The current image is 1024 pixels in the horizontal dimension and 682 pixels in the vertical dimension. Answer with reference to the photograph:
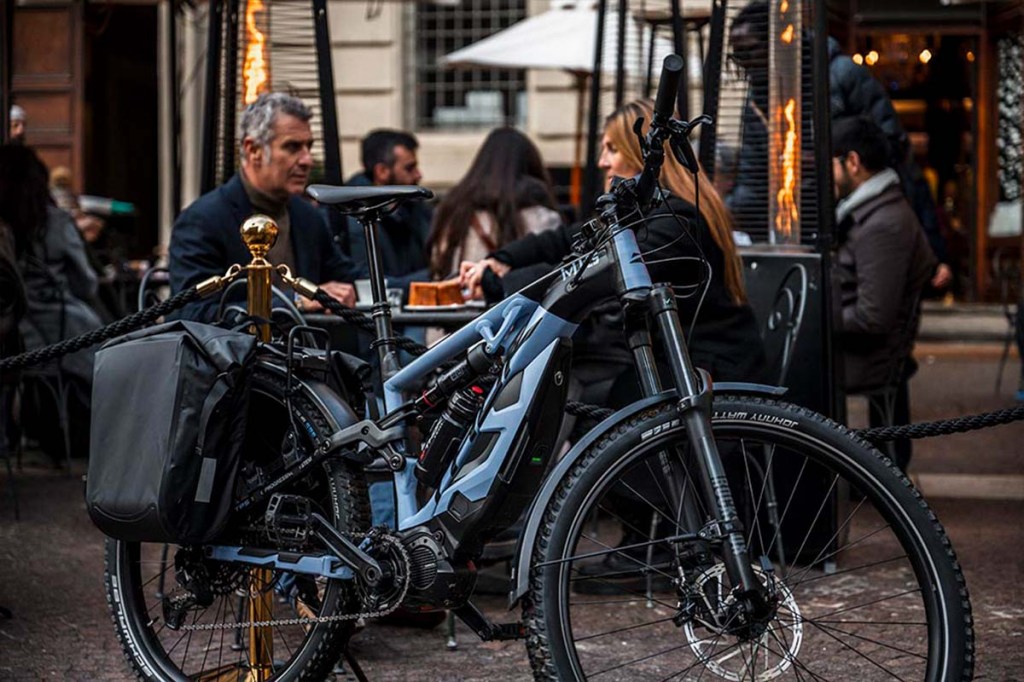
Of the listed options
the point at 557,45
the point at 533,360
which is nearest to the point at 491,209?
→ the point at 533,360

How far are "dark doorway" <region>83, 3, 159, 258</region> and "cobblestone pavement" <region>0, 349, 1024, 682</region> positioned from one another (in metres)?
10.6

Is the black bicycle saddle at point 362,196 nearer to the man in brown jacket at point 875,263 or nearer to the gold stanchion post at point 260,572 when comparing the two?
the gold stanchion post at point 260,572

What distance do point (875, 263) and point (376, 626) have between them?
2.83 meters

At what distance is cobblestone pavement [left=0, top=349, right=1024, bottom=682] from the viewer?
4.90m

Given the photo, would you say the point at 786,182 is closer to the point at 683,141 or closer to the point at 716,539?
the point at 683,141

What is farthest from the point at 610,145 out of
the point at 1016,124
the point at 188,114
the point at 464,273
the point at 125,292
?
the point at 188,114

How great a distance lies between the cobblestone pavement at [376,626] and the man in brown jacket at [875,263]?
81 cm

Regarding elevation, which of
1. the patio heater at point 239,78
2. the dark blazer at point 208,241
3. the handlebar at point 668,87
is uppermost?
the patio heater at point 239,78

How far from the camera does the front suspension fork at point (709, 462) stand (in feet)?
11.8

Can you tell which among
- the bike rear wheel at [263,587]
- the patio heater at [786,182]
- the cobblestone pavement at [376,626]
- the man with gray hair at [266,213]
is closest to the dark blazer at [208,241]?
the man with gray hair at [266,213]

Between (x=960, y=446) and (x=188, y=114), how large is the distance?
11075mm

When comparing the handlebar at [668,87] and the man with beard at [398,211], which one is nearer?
the handlebar at [668,87]

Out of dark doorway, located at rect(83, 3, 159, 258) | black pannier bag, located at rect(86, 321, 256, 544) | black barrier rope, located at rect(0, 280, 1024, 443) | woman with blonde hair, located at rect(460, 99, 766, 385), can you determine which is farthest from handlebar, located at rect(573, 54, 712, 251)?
dark doorway, located at rect(83, 3, 159, 258)

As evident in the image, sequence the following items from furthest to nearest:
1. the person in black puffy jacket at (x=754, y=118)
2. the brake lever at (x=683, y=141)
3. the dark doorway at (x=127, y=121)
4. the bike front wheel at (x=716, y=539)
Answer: the dark doorway at (x=127, y=121) < the person in black puffy jacket at (x=754, y=118) < the brake lever at (x=683, y=141) < the bike front wheel at (x=716, y=539)
